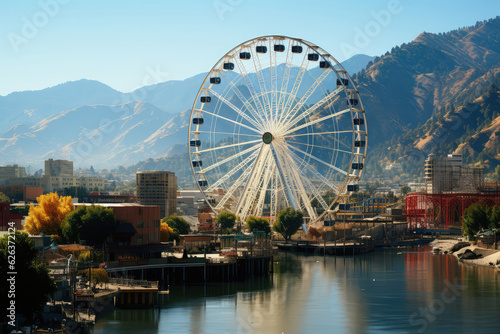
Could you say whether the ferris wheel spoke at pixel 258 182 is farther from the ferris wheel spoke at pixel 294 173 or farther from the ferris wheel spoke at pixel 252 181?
the ferris wheel spoke at pixel 294 173

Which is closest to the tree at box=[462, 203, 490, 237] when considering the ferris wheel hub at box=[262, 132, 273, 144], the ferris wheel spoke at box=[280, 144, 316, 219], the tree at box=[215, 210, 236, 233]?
the ferris wheel spoke at box=[280, 144, 316, 219]

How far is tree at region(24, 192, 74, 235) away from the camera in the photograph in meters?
119

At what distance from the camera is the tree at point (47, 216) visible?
391 ft

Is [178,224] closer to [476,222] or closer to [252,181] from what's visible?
[252,181]

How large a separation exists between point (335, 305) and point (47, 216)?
52.1 meters

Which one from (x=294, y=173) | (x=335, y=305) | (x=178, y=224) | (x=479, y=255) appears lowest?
(x=335, y=305)

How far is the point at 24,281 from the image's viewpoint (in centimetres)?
6247

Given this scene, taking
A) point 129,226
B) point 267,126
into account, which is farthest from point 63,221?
point 267,126

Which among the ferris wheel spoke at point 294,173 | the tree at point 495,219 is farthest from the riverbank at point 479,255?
the ferris wheel spoke at point 294,173

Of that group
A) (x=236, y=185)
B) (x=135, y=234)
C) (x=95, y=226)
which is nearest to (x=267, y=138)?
(x=236, y=185)

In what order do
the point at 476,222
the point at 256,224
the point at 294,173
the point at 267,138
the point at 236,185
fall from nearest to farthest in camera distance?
the point at 267,138
the point at 294,173
the point at 236,185
the point at 476,222
the point at 256,224

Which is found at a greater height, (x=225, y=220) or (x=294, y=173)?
(x=294, y=173)

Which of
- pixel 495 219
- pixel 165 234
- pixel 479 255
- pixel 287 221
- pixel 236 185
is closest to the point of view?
pixel 165 234

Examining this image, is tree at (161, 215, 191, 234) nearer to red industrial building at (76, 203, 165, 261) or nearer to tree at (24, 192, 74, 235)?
tree at (24, 192, 74, 235)
